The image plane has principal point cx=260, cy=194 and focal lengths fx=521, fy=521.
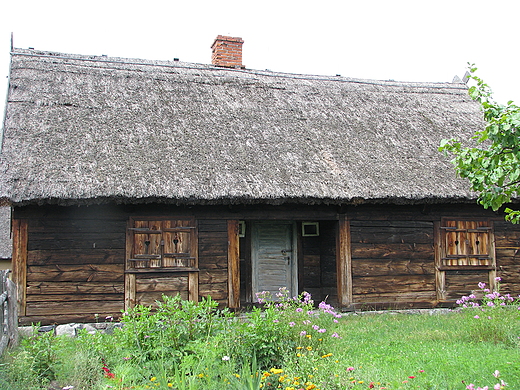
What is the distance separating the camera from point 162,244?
8000mm

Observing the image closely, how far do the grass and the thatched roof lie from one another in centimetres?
254

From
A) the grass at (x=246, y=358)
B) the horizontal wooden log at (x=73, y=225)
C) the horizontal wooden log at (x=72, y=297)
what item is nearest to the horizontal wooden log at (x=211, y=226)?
the horizontal wooden log at (x=73, y=225)

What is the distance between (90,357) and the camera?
4.73m

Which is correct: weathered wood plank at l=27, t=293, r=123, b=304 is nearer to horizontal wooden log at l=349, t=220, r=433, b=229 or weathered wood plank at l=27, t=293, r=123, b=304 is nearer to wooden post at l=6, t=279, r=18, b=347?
wooden post at l=6, t=279, r=18, b=347

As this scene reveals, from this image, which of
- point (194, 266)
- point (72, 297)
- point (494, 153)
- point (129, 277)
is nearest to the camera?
point (494, 153)

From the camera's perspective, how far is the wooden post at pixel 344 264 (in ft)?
28.5

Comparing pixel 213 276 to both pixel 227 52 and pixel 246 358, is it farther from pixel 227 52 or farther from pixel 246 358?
pixel 227 52

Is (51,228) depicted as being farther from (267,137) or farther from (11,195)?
(267,137)

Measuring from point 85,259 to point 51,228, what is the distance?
670 millimetres

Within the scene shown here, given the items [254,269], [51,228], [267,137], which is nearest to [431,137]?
[267,137]

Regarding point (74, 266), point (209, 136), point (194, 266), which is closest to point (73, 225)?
point (74, 266)

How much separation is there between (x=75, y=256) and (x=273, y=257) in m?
3.65

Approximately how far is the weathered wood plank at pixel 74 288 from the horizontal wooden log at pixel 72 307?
0.51ft

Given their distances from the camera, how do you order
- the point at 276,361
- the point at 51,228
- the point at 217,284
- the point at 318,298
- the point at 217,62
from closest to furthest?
the point at 276,361 < the point at 51,228 < the point at 217,284 < the point at 318,298 < the point at 217,62
